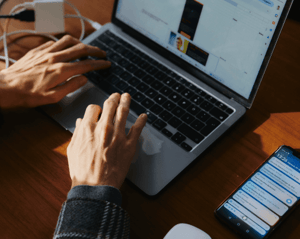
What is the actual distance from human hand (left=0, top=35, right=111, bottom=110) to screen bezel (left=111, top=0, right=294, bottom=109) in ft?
0.37

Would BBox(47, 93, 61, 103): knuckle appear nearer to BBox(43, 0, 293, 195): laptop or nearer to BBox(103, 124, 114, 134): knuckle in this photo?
BBox(43, 0, 293, 195): laptop

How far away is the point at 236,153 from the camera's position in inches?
26.7

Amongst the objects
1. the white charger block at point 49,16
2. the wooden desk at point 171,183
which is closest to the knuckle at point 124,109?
the wooden desk at point 171,183

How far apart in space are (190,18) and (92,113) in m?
0.32

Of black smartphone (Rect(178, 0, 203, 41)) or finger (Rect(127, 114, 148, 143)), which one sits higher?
black smartphone (Rect(178, 0, 203, 41))

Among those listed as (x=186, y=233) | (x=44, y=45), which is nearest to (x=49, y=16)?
(x=44, y=45)

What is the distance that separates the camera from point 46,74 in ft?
2.44

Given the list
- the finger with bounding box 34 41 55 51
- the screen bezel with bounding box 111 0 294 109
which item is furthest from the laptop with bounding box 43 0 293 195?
the finger with bounding box 34 41 55 51

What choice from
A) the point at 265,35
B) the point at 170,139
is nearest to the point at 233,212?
the point at 170,139

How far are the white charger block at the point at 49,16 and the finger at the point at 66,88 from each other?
0.22 meters

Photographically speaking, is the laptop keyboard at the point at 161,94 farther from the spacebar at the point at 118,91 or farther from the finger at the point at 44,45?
the finger at the point at 44,45

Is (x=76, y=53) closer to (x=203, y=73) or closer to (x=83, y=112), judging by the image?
(x=83, y=112)

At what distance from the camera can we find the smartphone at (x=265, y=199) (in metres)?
0.56

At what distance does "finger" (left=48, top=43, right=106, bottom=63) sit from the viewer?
78cm
